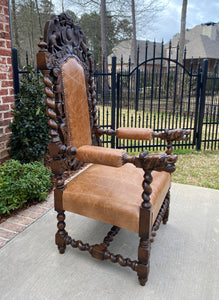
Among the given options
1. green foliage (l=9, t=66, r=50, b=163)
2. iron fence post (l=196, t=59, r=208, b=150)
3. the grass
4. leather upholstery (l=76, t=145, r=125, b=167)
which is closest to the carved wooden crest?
leather upholstery (l=76, t=145, r=125, b=167)

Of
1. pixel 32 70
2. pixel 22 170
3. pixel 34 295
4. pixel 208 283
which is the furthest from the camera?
pixel 32 70

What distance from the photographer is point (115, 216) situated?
4.83ft

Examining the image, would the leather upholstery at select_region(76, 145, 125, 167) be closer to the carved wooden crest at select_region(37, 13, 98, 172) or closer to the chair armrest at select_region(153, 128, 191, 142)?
the carved wooden crest at select_region(37, 13, 98, 172)

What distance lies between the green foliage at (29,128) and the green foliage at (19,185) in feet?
1.40

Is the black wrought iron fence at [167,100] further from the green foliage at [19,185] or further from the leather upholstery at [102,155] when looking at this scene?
the leather upholstery at [102,155]

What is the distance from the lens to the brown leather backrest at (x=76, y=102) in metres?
1.67

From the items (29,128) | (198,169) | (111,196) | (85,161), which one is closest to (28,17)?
(29,128)

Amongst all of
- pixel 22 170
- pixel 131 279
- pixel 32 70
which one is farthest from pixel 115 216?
pixel 32 70

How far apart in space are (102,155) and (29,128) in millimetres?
1866

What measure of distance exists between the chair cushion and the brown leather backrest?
0.31m

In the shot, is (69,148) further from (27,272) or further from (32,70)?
(32,70)

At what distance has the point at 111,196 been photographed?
1516 mm

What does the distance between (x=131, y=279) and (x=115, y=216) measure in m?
0.48

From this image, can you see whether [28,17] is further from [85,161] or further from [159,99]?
[85,161]
